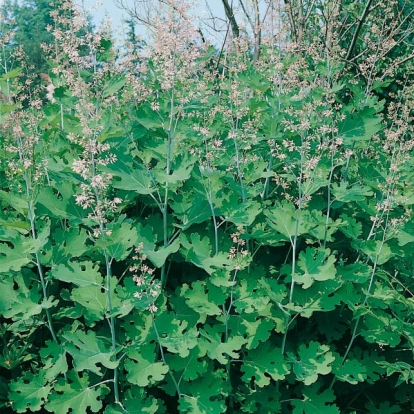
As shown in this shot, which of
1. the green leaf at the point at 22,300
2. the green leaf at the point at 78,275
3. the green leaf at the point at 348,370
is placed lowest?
the green leaf at the point at 348,370

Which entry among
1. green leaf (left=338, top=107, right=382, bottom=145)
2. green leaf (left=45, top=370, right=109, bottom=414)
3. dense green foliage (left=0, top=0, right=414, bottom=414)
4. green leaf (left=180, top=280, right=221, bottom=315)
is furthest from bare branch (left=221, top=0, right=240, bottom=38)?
Result: green leaf (left=45, top=370, right=109, bottom=414)

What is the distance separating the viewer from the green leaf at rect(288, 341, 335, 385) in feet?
10.9

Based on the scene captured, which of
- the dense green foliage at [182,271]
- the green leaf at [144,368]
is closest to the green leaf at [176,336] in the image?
the dense green foliage at [182,271]

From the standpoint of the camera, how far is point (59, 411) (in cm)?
314

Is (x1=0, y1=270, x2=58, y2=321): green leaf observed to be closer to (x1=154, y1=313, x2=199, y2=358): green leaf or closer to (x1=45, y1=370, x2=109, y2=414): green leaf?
(x1=45, y1=370, x2=109, y2=414): green leaf

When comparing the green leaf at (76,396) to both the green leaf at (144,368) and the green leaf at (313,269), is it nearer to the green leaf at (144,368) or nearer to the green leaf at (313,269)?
the green leaf at (144,368)

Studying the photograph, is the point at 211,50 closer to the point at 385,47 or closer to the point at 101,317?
the point at 385,47

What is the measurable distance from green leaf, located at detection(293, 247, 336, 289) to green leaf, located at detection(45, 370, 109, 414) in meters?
1.43

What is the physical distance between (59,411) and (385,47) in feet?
12.4

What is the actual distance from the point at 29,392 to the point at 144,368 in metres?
0.81

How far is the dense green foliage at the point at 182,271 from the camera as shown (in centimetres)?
317

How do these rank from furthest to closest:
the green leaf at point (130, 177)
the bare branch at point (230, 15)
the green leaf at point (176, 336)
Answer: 1. the bare branch at point (230, 15)
2. the green leaf at point (130, 177)
3. the green leaf at point (176, 336)

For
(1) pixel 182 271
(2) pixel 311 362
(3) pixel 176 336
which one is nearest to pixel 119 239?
(3) pixel 176 336

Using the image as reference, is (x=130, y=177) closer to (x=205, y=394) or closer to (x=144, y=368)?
(x=144, y=368)
